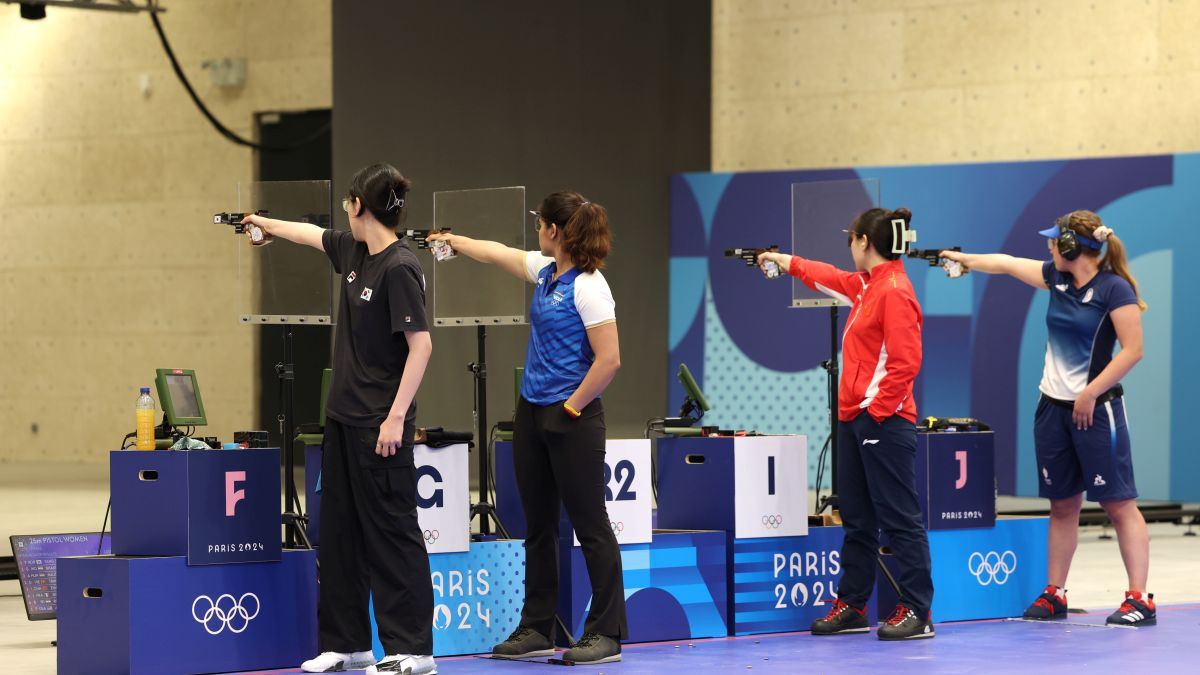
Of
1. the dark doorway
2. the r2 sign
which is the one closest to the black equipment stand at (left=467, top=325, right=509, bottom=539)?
the r2 sign

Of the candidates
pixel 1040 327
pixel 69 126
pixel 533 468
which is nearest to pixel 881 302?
pixel 533 468

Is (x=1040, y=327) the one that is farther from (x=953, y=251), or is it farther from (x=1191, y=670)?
(x=1191, y=670)

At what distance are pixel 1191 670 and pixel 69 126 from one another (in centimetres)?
1170

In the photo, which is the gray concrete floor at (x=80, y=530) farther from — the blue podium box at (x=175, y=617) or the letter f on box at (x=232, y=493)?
the letter f on box at (x=232, y=493)

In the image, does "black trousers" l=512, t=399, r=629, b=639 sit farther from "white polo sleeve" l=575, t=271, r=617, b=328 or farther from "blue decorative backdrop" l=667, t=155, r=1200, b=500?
"blue decorative backdrop" l=667, t=155, r=1200, b=500

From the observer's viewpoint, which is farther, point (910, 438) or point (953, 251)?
point (953, 251)

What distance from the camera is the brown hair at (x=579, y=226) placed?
502 cm

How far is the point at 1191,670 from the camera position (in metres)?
4.98

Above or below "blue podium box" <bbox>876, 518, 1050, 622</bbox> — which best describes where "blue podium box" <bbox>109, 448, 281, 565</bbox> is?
above

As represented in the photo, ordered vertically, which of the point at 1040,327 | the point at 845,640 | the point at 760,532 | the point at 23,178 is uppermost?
the point at 23,178

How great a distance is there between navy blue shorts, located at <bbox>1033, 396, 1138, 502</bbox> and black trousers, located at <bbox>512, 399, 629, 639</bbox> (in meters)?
1.90

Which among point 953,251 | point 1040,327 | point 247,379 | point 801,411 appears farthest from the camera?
point 247,379

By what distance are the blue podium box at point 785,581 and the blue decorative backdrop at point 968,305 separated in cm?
436

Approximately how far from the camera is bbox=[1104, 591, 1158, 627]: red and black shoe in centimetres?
595
